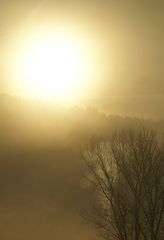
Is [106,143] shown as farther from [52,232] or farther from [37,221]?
[37,221]

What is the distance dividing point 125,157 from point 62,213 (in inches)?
604

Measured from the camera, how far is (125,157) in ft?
46.5

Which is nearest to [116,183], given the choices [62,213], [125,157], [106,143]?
[125,157]

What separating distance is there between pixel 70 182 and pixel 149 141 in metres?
19.9

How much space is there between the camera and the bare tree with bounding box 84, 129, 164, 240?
516 inches

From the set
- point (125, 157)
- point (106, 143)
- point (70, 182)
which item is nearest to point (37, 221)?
point (70, 182)

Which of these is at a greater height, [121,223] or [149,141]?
[149,141]

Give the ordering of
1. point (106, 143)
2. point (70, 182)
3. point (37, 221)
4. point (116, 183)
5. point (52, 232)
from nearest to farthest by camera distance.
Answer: point (116, 183), point (106, 143), point (52, 232), point (37, 221), point (70, 182)

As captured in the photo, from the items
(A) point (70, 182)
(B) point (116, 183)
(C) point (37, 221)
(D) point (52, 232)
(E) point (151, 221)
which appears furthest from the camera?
(A) point (70, 182)

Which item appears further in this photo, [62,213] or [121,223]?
[62,213]

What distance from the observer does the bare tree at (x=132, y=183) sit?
516 inches

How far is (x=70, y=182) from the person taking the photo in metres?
33.3

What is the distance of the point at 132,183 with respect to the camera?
43.4 feet

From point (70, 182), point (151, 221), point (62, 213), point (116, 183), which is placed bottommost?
point (151, 221)
